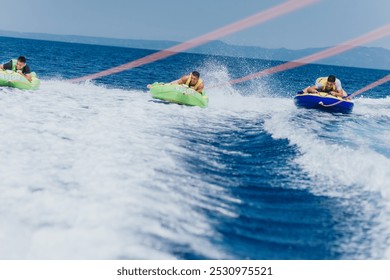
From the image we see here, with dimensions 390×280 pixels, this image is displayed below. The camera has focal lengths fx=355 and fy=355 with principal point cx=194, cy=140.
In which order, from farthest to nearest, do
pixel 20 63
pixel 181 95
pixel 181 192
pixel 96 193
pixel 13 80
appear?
1. pixel 20 63
2. pixel 181 95
3. pixel 13 80
4. pixel 181 192
5. pixel 96 193

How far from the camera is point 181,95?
14.8m

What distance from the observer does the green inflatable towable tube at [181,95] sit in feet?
48.6

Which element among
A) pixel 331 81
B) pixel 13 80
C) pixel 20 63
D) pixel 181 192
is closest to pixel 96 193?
pixel 181 192

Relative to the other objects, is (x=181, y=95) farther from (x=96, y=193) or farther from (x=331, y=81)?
(x=96, y=193)

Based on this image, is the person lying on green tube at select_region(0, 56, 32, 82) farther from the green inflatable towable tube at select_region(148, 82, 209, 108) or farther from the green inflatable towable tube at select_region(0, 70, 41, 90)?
the green inflatable towable tube at select_region(148, 82, 209, 108)

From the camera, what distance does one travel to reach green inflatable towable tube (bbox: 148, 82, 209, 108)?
14820mm

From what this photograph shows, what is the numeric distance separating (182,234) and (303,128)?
8.53 meters

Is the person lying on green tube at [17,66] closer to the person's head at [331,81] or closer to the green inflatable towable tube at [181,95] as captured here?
the green inflatable towable tube at [181,95]

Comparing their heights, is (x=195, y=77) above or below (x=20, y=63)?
above

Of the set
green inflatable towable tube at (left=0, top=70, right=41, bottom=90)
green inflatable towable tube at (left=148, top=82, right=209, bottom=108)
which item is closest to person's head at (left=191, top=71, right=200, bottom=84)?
green inflatable towable tube at (left=148, top=82, right=209, bottom=108)
